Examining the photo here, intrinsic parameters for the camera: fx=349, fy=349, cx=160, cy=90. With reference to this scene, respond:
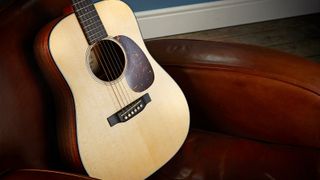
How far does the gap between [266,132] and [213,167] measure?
0.18 meters

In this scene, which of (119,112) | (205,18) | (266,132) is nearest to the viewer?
(119,112)

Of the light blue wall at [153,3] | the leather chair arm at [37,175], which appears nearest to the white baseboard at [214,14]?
the light blue wall at [153,3]

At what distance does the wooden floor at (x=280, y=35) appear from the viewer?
6.29 feet

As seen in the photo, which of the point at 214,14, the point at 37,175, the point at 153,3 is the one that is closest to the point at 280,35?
the point at 214,14

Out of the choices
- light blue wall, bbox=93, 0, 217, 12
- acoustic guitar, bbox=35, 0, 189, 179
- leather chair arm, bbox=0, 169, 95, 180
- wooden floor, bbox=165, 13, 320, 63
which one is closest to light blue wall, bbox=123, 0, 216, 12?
light blue wall, bbox=93, 0, 217, 12

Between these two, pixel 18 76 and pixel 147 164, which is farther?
pixel 147 164

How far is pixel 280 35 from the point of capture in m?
2.01

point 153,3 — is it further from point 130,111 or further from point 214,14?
point 130,111

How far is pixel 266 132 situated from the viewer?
92 centimetres

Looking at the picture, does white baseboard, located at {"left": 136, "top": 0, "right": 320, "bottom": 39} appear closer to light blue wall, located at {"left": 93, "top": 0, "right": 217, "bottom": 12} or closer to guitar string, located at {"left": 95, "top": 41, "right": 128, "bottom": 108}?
light blue wall, located at {"left": 93, "top": 0, "right": 217, "bottom": 12}

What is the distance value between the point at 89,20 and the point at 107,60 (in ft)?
0.35

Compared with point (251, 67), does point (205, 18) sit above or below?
below

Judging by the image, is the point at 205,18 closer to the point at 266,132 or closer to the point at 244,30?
the point at 244,30

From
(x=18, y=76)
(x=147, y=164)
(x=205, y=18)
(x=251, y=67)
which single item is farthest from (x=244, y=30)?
(x=18, y=76)
